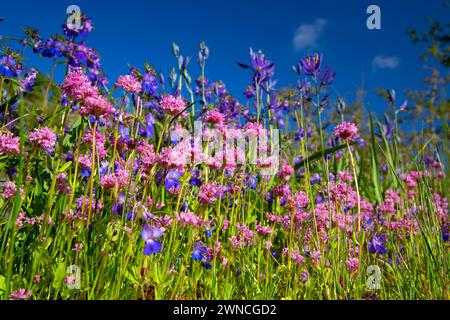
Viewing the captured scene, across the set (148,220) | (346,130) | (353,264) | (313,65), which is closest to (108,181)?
(148,220)

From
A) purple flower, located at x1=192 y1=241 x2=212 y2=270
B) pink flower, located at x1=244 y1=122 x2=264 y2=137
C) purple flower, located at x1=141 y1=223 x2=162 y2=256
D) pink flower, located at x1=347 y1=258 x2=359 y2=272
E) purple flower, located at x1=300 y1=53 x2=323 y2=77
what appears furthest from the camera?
purple flower, located at x1=300 y1=53 x2=323 y2=77

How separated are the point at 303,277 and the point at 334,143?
3384mm

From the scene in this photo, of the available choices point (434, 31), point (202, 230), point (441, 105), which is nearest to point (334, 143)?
point (202, 230)

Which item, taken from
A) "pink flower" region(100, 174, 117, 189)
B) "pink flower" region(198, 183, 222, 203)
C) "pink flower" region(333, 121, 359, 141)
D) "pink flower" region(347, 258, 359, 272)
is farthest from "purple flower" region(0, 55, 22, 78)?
"pink flower" region(347, 258, 359, 272)

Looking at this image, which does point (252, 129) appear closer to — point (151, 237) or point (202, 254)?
point (202, 254)

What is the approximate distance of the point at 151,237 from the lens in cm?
161

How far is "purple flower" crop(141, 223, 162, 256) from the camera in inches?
61.3

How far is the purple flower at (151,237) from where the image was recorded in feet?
5.11

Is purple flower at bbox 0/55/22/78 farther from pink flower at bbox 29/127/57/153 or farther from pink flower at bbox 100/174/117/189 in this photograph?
pink flower at bbox 100/174/117/189

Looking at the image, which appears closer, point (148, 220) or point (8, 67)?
point (148, 220)

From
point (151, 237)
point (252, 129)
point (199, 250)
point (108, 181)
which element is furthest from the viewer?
point (252, 129)

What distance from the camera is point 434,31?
15109mm

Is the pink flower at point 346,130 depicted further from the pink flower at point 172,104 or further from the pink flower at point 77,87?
the pink flower at point 77,87
